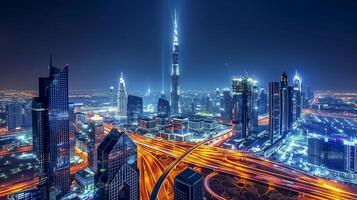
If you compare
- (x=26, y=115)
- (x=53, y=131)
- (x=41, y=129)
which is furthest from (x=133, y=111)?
(x=41, y=129)

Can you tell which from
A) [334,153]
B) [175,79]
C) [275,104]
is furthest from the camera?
[175,79]

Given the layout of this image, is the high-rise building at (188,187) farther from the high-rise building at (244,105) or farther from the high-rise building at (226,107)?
the high-rise building at (226,107)

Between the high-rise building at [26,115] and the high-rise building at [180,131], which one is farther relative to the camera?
the high-rise building at [26,115]

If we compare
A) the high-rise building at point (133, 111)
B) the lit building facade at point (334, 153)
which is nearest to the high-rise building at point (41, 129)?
the high-rise building at point (133, 111)

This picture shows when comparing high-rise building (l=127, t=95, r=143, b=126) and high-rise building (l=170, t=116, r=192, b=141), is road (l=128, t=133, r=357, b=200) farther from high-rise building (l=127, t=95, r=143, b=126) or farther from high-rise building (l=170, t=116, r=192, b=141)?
high-rise building (l=127, t=95, r=143, b=126)

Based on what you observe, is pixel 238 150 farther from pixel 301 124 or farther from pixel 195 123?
pixel 301 124

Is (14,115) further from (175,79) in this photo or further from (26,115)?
(175,79)
